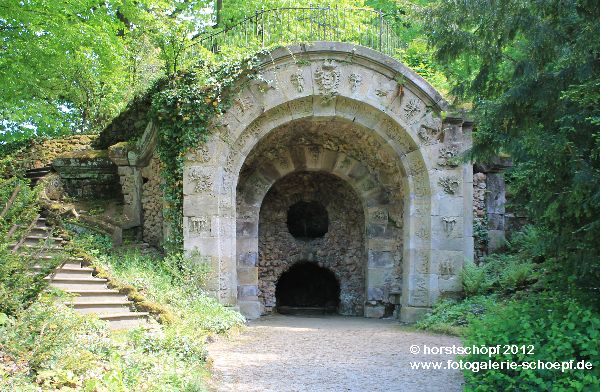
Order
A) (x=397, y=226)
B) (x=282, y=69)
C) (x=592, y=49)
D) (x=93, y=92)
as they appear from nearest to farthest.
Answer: (x=592, y=49), (x=282, y=69), (x=397, y=226), (x=93, y=92)

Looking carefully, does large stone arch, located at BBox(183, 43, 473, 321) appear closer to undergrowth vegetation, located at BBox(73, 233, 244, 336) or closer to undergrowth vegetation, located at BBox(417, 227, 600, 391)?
undergrowth vegetation, located at BBox(73, 233, 244, 336)

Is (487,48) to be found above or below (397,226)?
above

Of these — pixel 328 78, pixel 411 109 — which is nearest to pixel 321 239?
pixel 411 109

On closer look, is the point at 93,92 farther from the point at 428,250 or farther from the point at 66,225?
the point at 428,250

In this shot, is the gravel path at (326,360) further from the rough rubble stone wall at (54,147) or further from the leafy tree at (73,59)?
the rough rubble stone wall at (54,147)

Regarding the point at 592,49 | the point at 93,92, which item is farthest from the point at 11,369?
the point at 93,92

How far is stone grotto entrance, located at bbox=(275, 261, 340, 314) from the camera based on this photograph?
14367mm

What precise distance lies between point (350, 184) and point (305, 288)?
12.0 ft

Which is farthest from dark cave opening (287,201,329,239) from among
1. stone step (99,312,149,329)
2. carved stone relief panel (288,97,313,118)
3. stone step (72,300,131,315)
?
stone step (99,312,149,329)

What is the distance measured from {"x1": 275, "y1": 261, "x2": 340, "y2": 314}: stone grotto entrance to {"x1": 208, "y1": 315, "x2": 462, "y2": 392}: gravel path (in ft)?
13.1

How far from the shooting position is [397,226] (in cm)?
1197

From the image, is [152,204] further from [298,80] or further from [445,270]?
[445,270]

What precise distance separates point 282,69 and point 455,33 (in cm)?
381

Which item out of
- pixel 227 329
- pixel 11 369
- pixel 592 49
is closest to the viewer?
pixel 11 369
